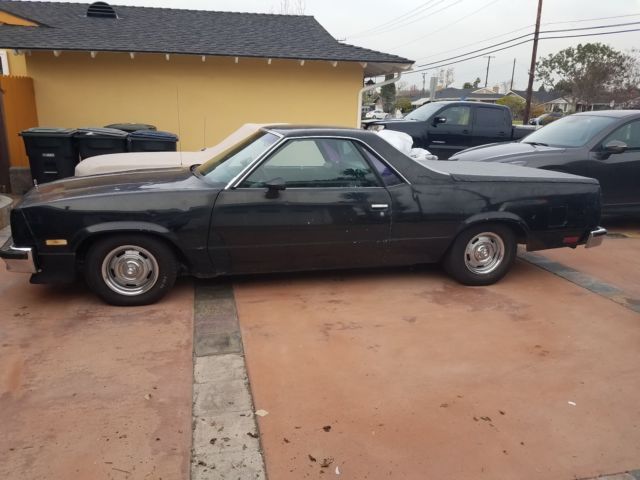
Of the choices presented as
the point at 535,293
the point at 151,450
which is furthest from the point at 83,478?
the point at 535,293

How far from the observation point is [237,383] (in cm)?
322

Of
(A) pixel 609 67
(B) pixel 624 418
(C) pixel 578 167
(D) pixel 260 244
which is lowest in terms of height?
(B) pixel 624 418

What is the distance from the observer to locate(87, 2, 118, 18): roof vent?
12500 mm

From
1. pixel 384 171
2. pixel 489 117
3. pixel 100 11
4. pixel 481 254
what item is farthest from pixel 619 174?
pixel 100 11

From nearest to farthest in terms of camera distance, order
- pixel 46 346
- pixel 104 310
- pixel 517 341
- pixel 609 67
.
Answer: pixel 46 346 → pixel 517 341 → pixel 104 310 → pixel 609 67

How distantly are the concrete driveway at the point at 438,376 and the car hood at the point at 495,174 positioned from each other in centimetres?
105

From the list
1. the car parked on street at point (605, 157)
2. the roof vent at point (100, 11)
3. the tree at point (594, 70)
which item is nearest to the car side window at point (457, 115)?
the car parked on street at point (605, 157)

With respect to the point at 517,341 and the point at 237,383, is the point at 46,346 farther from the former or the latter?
the point at 517,341

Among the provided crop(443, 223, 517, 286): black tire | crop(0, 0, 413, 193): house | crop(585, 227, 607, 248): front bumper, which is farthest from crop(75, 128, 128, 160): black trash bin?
crop(585, 227, 607, 248): front bumper

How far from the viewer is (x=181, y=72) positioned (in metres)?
10.8

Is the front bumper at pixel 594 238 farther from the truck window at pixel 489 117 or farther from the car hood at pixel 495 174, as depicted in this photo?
the truck window at pixel 489 117

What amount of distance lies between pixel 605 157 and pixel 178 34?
29.9ft

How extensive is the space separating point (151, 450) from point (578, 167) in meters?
6.60

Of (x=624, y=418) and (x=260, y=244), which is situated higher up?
(x=260, y=244)
